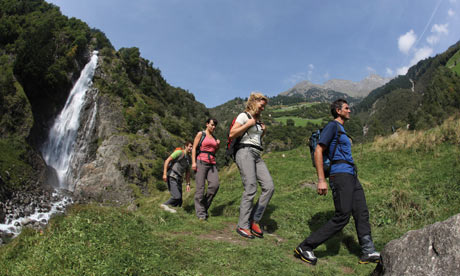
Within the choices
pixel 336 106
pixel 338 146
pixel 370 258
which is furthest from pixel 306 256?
pixel 336 106

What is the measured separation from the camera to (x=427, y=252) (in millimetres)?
2287

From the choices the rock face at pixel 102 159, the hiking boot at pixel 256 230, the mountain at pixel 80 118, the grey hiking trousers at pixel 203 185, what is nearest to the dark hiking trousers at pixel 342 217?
the hiking boot at pixel 256 230

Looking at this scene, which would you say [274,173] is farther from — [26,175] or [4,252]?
[26,175]

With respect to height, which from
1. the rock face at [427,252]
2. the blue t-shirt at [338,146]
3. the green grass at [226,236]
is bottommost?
the green grass at [226,236]

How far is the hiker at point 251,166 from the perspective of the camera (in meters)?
4.73

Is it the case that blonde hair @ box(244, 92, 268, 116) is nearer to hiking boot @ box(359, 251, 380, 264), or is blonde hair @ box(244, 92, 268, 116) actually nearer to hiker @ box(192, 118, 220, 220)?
hiker @ box(192, 118, 220, 220)

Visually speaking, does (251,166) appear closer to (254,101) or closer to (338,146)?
(254,101)

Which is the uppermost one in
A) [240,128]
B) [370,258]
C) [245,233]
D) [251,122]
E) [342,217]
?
[251,122]

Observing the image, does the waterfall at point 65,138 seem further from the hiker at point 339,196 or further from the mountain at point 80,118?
the hiker at point 339,196

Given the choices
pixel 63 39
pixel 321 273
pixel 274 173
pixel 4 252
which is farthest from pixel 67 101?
pixel 321 273

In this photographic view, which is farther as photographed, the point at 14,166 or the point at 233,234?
the point at 14,166

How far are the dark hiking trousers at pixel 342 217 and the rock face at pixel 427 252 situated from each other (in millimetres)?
1022

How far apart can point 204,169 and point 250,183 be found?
6.38 ft

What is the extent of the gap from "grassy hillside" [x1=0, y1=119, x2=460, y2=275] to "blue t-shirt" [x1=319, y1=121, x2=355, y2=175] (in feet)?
4.41
